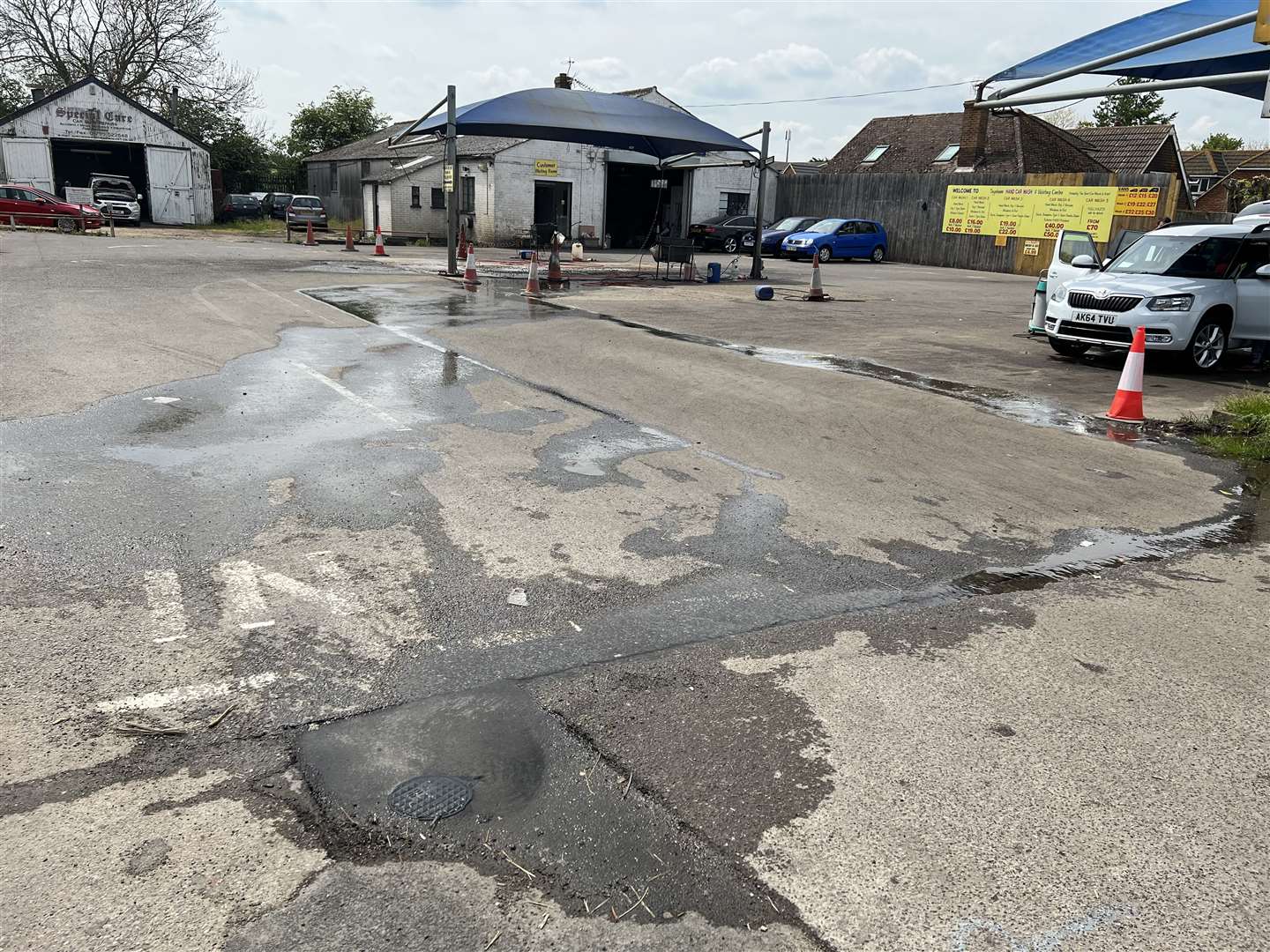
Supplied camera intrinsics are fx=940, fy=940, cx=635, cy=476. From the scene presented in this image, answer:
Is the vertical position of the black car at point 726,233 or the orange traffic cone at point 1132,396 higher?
the black car at point 726,233

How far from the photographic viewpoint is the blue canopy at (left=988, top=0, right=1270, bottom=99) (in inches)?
457

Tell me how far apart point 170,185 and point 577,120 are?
26.2 metres

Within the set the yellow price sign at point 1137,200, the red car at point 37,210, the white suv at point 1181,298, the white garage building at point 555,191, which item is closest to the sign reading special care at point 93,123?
the red car at point 37,210

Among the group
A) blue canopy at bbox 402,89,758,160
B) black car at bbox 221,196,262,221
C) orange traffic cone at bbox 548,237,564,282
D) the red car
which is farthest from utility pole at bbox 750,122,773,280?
black car at bbox 221,196,262,221

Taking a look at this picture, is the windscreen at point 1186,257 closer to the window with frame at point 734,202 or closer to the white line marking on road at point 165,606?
the white line marking on road at point 165,606

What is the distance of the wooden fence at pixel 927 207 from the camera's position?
1128 inches

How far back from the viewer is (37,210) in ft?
108

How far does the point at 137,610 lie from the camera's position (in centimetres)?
421

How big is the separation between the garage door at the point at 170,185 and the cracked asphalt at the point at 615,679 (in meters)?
38.1

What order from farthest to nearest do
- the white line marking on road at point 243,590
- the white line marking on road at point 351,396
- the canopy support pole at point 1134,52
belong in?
the canopy support pole at point 1134,52, the white line marking on road at point 351,396, the white line marking on road at point 243,590

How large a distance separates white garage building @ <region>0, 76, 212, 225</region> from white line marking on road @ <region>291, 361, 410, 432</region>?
122 feet

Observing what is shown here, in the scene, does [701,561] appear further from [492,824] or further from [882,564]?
[492,824]

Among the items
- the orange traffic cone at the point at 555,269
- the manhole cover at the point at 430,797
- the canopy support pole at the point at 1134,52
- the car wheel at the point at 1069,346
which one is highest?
the canopy support pole at the point at 1134,52

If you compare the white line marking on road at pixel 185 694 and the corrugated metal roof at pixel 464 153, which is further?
the corrugated metal roof at pixel 464 153
